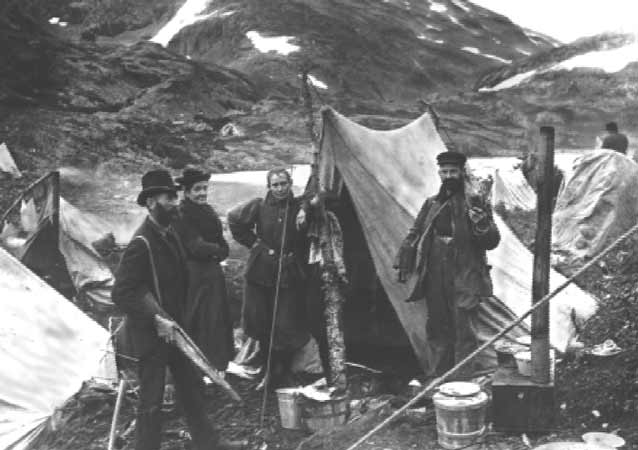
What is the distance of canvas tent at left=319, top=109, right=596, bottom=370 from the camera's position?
5922mm

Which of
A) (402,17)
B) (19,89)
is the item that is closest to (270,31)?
(402,17)

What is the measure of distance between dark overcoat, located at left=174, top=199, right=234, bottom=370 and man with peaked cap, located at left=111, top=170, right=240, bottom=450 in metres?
1.06

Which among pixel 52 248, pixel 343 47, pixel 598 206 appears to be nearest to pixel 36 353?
pixel 52 248

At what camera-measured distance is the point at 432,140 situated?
24.2 ft

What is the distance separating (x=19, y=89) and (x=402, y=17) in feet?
154

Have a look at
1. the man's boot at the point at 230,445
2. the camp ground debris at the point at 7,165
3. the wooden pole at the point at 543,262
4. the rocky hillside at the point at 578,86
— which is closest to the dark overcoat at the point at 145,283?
the man's boot at the point at 230,445

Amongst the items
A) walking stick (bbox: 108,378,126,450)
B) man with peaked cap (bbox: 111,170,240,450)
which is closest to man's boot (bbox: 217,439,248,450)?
man with peaked cap (bbox: 111,170,240,450)

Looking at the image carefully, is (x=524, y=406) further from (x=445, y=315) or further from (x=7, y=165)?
(x=7, y=165)

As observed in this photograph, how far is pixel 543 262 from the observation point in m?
4.53

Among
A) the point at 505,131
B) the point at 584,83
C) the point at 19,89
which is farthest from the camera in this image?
the point at 584,83

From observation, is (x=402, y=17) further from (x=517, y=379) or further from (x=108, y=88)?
(x=517, y=379)

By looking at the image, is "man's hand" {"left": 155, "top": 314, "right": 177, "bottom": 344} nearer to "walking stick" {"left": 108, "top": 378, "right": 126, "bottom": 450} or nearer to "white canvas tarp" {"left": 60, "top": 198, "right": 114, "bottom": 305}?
"walking stick" {"left": 108, "top": 378, "right": 126, "bottom": 450}

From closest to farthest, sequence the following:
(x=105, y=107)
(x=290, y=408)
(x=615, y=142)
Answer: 1. (x=290, y=408)
2. (x=615, y=142)
3. (x=105, y=107)

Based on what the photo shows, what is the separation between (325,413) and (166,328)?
130 cm
